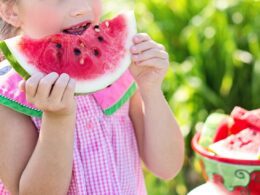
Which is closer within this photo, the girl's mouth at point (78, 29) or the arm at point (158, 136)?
the girl's mouth at point (78, 29)

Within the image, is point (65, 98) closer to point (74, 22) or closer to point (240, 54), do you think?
point (74, 22)

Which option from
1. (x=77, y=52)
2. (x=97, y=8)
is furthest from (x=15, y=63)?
(x=97, y=8)

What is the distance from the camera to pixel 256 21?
14.1 feet

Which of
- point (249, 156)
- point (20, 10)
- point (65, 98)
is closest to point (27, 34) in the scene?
point (20, 10)

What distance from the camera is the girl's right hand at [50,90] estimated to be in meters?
1.78

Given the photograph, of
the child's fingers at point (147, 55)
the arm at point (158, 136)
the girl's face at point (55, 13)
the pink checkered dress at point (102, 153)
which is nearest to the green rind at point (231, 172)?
the arm at point (158, 136)

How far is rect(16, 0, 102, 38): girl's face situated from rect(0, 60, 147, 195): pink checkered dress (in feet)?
0.77

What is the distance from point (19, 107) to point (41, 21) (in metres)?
0.27

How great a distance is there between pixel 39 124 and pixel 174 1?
9.25 ft

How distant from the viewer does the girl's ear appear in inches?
80.8

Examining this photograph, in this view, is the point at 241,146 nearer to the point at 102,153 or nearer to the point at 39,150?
the point at 102,153

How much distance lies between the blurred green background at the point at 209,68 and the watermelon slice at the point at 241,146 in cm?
180

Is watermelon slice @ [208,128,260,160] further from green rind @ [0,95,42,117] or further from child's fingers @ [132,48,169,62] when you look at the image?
green rind @ [0,95,42,117]

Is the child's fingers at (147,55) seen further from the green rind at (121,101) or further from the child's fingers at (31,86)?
the child's fingers at (31,86)
